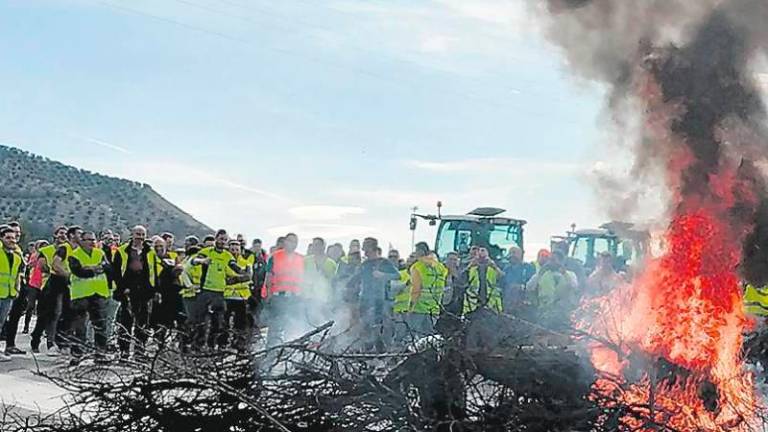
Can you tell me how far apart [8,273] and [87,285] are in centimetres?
110

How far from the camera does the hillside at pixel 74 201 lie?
45125 mm

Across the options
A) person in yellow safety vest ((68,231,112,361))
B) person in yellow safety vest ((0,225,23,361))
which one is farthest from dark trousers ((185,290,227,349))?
person in yellow safety vest ((0,225,23,361))

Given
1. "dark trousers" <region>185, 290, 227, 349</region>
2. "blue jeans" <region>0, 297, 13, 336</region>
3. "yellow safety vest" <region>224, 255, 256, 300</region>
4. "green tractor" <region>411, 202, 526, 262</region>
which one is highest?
"green tractor" <region>411, 202, 526, 262</region>

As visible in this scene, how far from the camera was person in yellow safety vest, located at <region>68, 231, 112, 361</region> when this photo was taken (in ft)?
35.9

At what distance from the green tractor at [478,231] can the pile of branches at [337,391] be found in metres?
11.9

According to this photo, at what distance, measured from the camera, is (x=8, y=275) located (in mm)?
11211

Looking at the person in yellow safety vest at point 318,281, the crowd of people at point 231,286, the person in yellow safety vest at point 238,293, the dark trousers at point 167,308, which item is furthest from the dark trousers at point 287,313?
the dark trousers at point 167,308

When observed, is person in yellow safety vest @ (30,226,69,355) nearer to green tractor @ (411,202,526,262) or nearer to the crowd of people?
the crowd of people

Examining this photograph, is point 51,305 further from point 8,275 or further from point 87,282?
point 87,282

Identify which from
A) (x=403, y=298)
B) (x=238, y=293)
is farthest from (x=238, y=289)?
(x=403, y=298)

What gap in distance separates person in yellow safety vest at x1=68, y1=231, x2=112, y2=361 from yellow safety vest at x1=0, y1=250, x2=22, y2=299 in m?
0.76

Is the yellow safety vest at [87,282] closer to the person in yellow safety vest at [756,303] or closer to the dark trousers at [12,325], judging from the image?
the dark trousers at [12,325]

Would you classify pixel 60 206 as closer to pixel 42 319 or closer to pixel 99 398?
pixel 42 319

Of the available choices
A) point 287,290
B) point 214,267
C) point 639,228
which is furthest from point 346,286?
point 639,228
